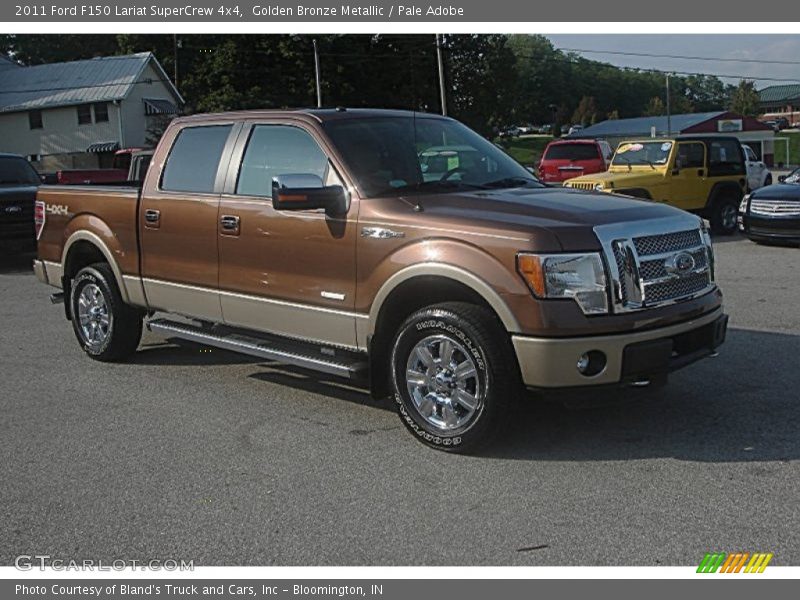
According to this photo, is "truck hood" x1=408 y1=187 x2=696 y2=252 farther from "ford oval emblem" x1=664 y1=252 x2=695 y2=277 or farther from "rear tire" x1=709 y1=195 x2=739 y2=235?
"rear tire" x1=709 y1=195 x2=739 y2=235

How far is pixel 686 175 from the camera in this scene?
17.0m

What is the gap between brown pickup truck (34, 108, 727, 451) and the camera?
197 inches

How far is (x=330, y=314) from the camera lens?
5.91 meters

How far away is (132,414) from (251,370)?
4.34ft

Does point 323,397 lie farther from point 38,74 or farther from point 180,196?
point 38,74

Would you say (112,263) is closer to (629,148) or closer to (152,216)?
(152,216)

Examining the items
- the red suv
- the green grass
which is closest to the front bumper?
the red suv

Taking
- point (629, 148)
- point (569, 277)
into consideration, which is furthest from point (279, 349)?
point (629, 148)

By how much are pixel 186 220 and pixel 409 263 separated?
7.14 feet

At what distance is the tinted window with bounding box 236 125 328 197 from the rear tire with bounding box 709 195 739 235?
13113mm

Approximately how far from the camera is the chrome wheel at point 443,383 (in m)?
5.25

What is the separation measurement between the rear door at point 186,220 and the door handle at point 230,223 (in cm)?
9

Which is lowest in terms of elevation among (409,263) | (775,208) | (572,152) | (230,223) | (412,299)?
(775,208)

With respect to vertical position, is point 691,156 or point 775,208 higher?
point 691,156
